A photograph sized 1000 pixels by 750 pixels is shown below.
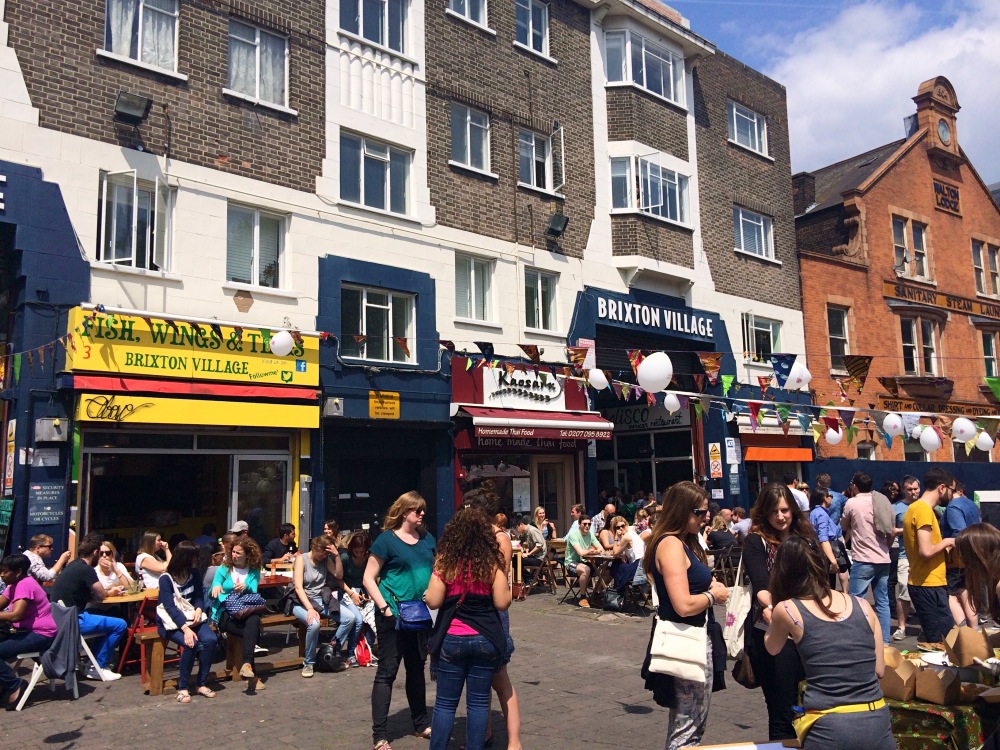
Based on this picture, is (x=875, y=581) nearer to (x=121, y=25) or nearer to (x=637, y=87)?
(x=121, y=25)

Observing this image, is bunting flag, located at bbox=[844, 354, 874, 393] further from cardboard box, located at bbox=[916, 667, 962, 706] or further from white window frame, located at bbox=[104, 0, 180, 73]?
cardboard box, located at bbox=[916, 667, 962, 706]

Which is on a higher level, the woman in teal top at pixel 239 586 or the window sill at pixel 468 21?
the window sill at pixel 468 21

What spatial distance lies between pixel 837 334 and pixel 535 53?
1224cm

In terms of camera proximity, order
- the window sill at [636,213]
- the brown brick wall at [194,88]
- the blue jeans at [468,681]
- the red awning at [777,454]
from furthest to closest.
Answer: the red awning at [777,454] < the window sill at [636,213] < the brown brick wall at [194,88] < the blue jeans at [468,681]

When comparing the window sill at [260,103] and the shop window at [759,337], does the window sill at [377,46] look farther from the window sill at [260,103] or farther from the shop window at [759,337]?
the shop window at [759,337]

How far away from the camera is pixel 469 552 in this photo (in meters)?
5.24

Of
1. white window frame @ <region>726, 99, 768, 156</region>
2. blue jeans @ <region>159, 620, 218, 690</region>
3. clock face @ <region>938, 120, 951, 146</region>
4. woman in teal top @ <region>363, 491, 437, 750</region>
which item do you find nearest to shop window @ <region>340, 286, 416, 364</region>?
blue jeans @ <region>159, 620, 218, 690</region>

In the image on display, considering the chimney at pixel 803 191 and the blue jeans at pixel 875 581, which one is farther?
the chimney at pixel 803 191

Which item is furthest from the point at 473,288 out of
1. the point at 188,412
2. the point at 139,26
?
the point at 139,26

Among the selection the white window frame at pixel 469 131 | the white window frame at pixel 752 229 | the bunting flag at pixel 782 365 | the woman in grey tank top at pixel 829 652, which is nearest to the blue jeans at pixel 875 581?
the woman in grey tank top at pixel 829 652

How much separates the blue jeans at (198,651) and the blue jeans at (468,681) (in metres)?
3.78

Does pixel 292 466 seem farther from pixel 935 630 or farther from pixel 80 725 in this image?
pixel 935 630

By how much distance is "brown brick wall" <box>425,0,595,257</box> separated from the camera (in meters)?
16.9

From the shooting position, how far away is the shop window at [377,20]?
16.0m
